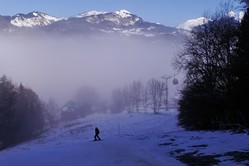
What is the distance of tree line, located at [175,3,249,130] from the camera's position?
3531 centimetres

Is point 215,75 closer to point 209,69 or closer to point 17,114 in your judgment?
point 209,69

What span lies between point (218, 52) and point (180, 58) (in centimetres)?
651

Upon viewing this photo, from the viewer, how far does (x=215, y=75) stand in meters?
41.8

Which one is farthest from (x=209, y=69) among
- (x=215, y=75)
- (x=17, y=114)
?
(x=17, y=114)

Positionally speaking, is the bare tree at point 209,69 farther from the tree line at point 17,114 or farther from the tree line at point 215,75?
the tree line at point 17,114

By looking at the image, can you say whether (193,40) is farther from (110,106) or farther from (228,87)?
(110,106)

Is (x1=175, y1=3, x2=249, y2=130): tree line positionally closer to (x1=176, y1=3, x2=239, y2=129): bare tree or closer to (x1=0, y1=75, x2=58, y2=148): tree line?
(x1=176, y1=3, x2=239, y2=129): bare tree

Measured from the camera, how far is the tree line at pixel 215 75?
1390 inches

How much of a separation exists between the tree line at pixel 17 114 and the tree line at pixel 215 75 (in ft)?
157

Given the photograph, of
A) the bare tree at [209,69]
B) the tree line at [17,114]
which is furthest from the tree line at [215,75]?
the tree line at [17,114]

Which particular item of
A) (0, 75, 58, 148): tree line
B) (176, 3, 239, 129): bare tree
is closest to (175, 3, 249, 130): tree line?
(176, 3, 239, 129): bare tree

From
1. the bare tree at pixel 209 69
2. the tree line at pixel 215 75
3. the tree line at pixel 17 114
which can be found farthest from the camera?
the tree line at pixel 17 114

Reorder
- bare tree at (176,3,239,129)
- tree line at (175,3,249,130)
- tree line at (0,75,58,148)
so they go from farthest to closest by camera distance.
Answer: tree line at (0,75,58,148), bare tree at (176,3,239,129), tree line at (175,3,249,130)

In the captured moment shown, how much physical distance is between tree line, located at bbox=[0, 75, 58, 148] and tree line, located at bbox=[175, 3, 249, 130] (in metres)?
47.8
